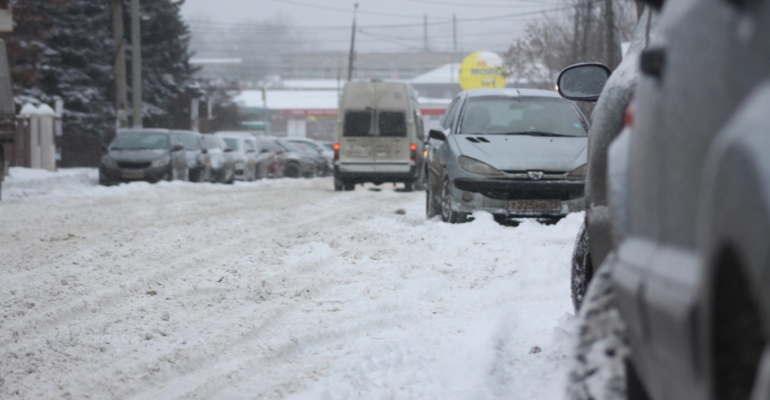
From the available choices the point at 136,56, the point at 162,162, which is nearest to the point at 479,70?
the point at 136,56

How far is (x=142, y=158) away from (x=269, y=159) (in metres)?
10.6

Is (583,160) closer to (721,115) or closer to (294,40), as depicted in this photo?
(721,115)

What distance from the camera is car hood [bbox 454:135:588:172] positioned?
10969 millimetres

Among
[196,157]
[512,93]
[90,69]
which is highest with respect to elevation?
[90,69]

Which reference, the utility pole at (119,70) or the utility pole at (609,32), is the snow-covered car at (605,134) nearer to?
the utility pole at (609,32)

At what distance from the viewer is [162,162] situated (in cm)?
2409

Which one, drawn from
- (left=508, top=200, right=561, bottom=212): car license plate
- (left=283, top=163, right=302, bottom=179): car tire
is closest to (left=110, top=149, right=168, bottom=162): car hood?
(left=283, top=163, right=302, bottom=179): car tire

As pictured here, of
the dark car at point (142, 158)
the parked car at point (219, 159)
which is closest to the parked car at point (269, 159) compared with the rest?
the parked car at point (219, 159)

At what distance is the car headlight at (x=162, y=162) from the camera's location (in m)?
23.9

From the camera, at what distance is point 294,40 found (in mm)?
155875

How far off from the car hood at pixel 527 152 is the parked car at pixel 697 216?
8441mm

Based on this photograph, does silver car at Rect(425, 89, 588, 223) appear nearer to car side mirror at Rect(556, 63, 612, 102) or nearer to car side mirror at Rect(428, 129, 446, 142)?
car side mirror at Rect(428, 129, 446, 142)

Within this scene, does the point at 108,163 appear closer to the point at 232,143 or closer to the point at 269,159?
the point at 232,143

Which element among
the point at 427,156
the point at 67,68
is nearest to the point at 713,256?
the point at 427,156
